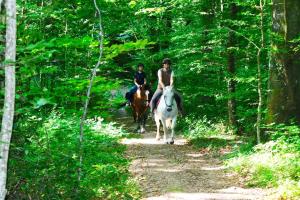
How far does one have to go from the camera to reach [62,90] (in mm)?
6535

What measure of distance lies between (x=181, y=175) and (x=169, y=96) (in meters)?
4.83

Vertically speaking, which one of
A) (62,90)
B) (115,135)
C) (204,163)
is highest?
(62,90)

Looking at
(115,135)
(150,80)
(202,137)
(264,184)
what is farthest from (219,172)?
(150,80)

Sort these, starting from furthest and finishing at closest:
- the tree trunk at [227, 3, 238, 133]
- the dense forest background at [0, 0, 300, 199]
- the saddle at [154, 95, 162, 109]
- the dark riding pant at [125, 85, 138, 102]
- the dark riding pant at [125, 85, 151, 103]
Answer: the dark riding pant at [125, 85, 138, 102] < the dark riding pant at [125, 85, 151, 103] < the saddle at [154, 95, 162, 109] < the tree trunk at [227, 3, 238, 133] < the dense forest background at [0, 0, 300, 199]

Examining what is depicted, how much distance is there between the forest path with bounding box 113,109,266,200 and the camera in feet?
28.4

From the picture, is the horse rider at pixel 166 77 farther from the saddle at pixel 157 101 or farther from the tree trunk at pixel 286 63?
the tree trunk at pixel 286 63

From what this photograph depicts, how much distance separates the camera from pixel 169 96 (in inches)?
584

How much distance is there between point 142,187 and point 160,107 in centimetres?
635

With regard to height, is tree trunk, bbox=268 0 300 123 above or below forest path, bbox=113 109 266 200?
above

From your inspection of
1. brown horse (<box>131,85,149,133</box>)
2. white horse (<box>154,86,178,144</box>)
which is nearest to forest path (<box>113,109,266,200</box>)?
white horse (<box>154,86,178,144</box>)

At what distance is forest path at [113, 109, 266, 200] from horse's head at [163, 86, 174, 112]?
133cm

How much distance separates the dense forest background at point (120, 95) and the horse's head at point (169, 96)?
1452mm

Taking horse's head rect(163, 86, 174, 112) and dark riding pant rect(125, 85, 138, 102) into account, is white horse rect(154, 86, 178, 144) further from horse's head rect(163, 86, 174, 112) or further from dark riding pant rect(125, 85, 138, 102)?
dark riding pant rect(125, 85, 138, 102)

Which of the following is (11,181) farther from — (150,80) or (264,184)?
(150,80)
